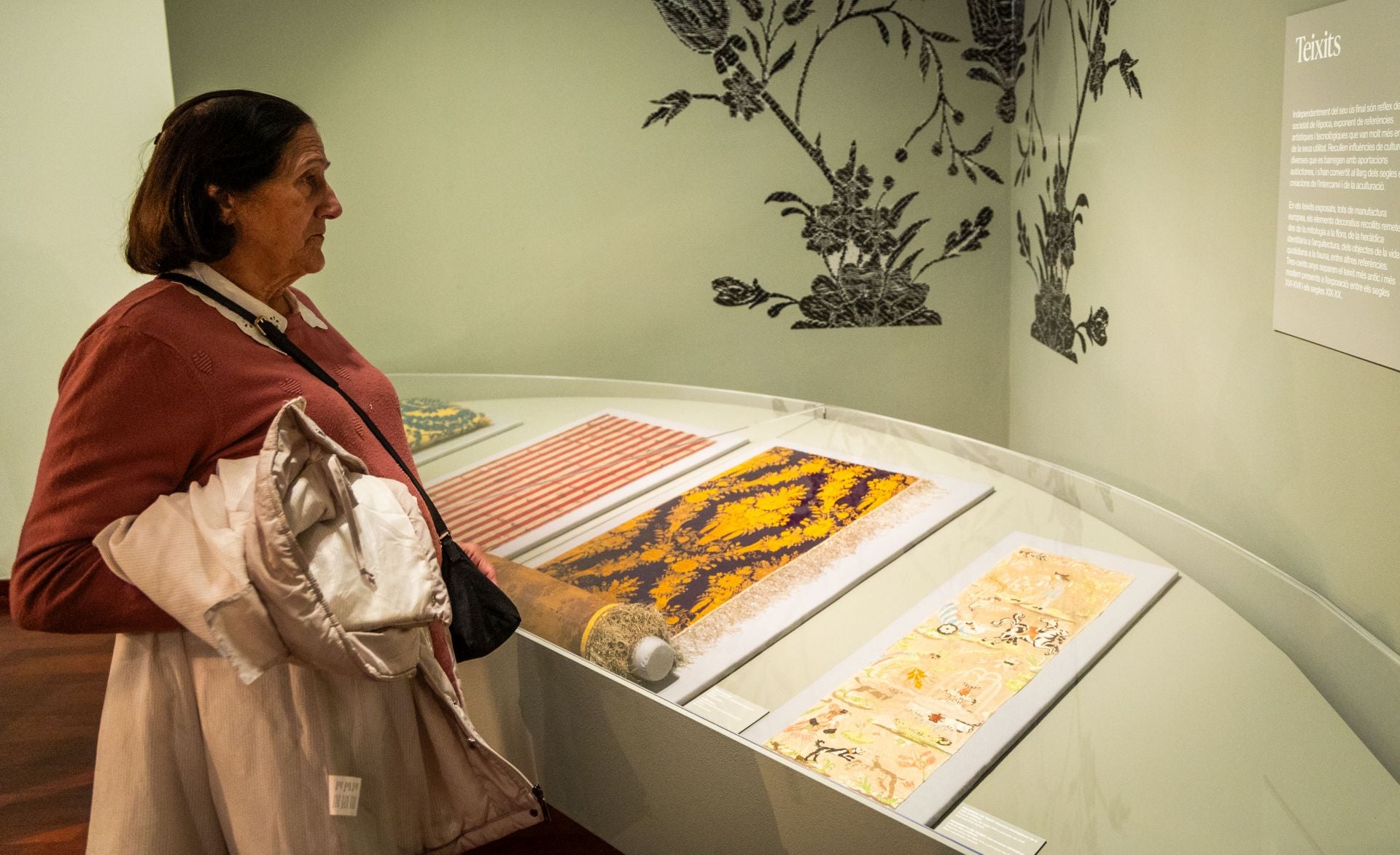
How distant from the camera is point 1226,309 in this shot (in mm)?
1554

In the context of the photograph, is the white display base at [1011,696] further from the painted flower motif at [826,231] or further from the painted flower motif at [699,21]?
the painted flower motif at [699,21]

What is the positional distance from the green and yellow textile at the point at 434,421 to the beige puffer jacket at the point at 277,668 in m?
1.45

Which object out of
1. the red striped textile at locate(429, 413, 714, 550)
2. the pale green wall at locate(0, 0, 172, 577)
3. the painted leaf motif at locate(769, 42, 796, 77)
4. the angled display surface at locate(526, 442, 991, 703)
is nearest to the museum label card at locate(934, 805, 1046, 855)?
the angled display surface at locate(526, 442, 991, 703)

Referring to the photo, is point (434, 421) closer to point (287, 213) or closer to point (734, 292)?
point (734, 292)

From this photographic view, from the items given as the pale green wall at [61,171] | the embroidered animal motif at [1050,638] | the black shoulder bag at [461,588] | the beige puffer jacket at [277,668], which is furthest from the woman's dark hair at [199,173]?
the pale green wall at [61,171]

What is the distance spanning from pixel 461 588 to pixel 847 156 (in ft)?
4.76

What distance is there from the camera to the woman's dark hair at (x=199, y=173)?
1198 millimetres

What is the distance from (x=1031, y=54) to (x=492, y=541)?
153 cm

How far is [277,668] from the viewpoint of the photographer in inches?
47.9

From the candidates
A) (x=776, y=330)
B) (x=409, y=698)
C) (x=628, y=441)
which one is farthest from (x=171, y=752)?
(x=776, y=330)

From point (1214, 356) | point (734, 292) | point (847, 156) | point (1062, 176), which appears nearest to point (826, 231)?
point (847, 156)

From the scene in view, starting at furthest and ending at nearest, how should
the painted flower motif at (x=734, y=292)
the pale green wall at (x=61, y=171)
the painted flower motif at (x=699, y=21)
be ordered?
the pale green wall at (x=61, y=171) → the painted flower motif at (x=734, y=292) → the painted flower motif at (x=699, y=21)

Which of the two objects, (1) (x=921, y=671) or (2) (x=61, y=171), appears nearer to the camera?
(1) (x=921, y=671)

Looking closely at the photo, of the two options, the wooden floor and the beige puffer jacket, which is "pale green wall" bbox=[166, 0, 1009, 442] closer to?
the wooden floor
